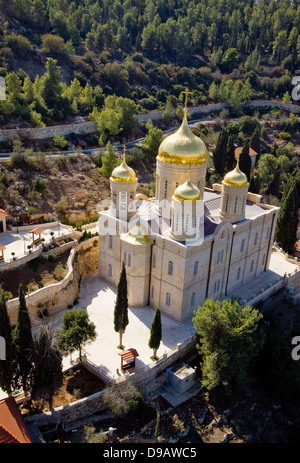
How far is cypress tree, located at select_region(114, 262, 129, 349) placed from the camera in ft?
75.0

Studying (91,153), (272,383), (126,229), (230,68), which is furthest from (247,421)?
(230,68)

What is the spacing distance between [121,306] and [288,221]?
22.0 metres

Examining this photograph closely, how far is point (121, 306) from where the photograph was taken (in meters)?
23.2

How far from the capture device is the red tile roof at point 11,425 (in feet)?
57.9

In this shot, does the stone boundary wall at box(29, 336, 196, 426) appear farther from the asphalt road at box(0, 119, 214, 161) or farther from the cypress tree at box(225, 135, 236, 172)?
the cypress tree at box(225, 135, 236, 172)

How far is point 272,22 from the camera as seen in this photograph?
316 feet

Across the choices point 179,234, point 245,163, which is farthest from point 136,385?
point 245,163

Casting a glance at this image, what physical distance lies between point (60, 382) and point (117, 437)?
3987 mm

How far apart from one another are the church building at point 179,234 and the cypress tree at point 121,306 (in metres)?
4.26

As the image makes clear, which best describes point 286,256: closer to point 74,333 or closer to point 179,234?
point 179,234

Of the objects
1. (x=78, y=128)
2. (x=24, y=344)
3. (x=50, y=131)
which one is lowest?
(x=24, y=344)

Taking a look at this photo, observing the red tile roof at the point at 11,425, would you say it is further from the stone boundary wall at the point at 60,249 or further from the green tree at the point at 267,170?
the green tree at the point at 267,170

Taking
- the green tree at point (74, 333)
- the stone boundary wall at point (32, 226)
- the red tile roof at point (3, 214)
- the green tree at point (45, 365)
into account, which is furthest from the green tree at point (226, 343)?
the red tile roof at point (3, 214)

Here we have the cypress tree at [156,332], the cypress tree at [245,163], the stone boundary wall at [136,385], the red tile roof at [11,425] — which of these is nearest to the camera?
the red tile roof at [11,425]
